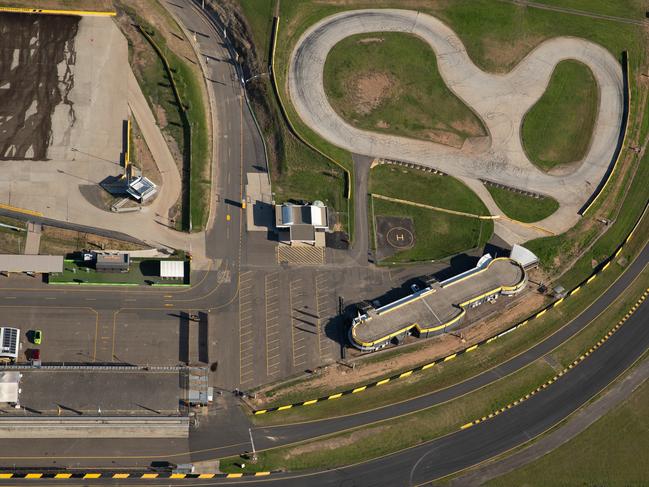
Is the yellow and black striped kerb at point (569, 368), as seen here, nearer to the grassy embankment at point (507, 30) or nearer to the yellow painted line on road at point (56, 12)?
the grassy embankment at point (507, 30)

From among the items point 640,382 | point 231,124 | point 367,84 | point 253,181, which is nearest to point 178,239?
point 253,181

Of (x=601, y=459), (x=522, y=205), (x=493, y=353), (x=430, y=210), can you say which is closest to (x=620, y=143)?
(x=522, y=205)

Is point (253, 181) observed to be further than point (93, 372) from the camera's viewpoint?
Yes

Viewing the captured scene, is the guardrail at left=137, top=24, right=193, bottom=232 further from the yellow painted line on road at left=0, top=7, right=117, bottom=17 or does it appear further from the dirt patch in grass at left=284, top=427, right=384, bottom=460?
the dirt patch in grass at left=284, top=427, right=384, bottom=460

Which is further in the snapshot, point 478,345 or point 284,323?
point 478,345

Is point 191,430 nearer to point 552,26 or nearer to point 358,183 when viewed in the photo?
point 358,183

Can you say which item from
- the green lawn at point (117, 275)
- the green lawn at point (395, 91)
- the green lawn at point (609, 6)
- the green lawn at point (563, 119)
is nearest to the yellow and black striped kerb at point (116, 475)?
the green lawn at point (117, 275)

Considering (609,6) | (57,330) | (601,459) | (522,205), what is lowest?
(601,459)

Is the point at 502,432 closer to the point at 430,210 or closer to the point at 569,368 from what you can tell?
the point at 569,368
